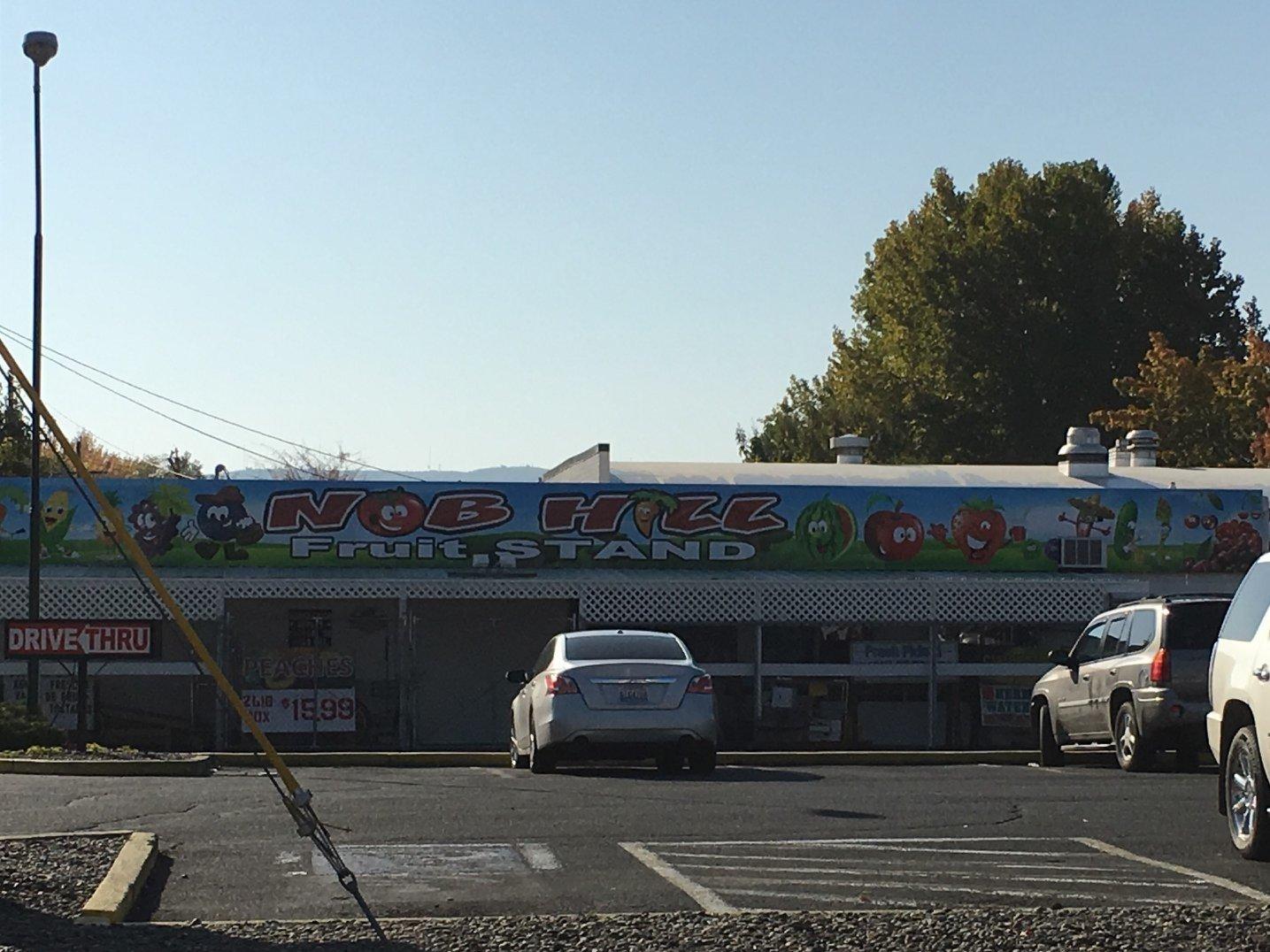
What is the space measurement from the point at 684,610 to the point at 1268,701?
18794 mm

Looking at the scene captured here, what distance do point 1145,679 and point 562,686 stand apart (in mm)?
5491

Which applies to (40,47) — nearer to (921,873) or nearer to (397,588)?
(397,588)

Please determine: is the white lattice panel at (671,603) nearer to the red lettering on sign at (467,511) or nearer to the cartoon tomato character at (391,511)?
the red lettering on sign at (467,511)

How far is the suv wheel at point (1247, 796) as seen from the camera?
1085cm

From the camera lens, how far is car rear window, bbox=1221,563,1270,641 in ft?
36.8

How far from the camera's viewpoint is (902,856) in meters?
11.2

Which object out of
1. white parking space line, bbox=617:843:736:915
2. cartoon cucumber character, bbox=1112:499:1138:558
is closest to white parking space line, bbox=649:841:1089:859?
white parking space line, bbox=617:843:736:915

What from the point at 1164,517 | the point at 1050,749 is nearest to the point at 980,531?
the point at 1164,517

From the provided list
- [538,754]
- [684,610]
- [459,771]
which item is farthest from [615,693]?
[684,610]

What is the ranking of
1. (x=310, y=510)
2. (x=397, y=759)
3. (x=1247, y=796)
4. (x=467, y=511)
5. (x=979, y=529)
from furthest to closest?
(x=979, y=529) → (x=467, y=511) → (x=310, y=510) → (x=397, y=759) → (x=1247, y=796)

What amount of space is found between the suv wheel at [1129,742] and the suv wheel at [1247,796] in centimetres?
A: 694

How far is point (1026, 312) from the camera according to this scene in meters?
66.6

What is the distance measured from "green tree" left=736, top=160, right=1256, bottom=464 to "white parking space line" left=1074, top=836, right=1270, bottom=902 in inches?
2186

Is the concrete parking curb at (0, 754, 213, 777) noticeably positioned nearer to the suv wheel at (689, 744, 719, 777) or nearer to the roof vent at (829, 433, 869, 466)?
the suv wheel at (689, 744, 719, 777)
